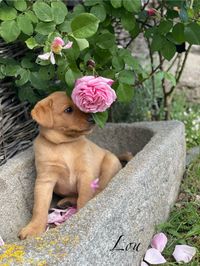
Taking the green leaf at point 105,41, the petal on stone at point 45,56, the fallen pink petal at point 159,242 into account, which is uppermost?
the petal on stone at point 45,56

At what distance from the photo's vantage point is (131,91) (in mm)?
2467

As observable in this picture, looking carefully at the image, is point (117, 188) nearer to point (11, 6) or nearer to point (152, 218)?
point (152, 218)

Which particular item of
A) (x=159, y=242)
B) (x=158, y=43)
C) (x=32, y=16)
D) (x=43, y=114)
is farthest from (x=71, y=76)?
(x=159, y=242)

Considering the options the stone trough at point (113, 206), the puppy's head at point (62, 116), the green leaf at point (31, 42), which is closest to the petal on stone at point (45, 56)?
the green leaf at point (31, 42)

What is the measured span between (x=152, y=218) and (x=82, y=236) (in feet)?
2.17

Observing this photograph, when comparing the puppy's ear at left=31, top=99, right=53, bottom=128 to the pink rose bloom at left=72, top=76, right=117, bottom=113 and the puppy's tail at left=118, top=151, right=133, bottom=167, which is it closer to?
the pink rose bloom at left=72, top=76, right=117, bottom=113

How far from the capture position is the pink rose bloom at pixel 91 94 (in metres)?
2.15

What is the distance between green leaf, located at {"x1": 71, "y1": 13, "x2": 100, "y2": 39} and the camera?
7.10 feet

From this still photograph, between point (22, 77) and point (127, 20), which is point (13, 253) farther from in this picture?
point (127, 20)

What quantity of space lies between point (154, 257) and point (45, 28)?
1.08m

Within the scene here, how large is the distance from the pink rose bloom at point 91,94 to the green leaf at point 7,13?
0.42m

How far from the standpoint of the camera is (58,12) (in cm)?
225

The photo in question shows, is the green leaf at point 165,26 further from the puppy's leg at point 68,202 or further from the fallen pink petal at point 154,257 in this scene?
the fallen pink petal at point 154,257

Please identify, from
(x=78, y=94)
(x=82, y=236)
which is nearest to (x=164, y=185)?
(x=78, y=94)
